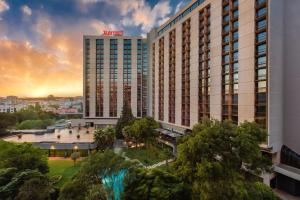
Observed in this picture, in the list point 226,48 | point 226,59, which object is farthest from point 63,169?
point 226,48

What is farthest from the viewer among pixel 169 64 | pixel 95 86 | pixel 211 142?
pixel 95 86

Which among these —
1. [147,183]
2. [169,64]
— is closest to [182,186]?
[147,183]

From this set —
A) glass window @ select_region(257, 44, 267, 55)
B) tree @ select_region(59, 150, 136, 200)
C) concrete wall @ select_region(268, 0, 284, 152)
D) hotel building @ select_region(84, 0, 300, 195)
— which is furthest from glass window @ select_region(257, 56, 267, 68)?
tree @ select_region(59, 150, 136, 200)

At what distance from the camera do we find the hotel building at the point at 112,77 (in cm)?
7225

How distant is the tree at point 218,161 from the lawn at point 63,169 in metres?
21.3

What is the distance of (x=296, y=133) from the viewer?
26641 millimetres

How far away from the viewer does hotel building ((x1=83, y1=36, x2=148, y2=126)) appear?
237ft

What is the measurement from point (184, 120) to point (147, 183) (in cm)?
2945

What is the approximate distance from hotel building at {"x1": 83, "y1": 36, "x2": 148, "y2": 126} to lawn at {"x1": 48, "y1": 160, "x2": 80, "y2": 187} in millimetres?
36670

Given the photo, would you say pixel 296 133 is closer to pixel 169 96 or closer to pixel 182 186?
pixel 182 186

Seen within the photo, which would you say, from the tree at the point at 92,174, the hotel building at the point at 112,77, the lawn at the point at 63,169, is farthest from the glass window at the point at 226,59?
the hotel building at the point at 112,77

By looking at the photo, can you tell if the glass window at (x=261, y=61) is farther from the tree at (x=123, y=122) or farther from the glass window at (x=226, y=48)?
the tree at (x=123, y=122)

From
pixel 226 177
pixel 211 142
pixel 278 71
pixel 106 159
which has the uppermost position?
pixel 278 71

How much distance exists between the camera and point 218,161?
14664mm
